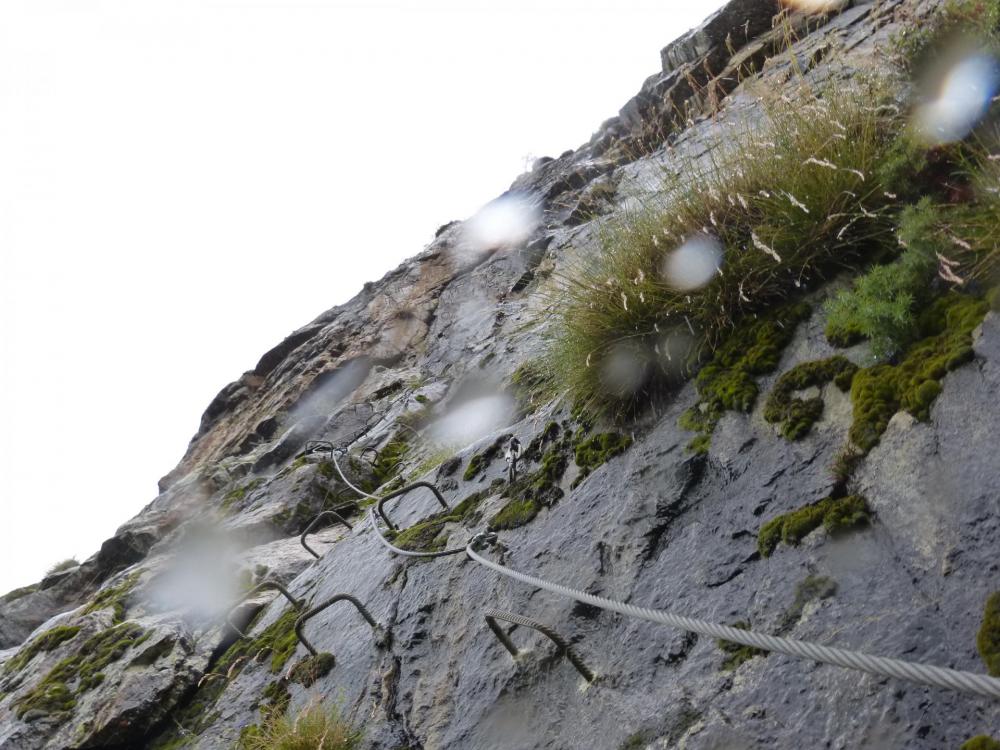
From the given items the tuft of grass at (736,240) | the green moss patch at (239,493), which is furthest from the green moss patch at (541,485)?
the green moss patch at (239,493)

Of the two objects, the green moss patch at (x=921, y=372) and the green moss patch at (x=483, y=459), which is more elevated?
the green moss patch at (x=921, y=372)

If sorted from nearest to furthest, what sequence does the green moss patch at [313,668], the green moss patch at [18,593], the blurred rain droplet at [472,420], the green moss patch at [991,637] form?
the green moss patch at [991,637]
the green moss patch at [313,668]
the blurred rain droplet at [472,420]
the green moss patch at [18,593]

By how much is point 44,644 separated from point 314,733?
5.80m

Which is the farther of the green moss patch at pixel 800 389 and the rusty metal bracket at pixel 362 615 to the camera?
the rusty metal bracket at pixel 362 615

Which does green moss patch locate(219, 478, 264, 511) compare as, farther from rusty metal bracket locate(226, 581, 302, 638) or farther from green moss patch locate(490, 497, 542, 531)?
green moss patch locate(490, 497, 542, 531)

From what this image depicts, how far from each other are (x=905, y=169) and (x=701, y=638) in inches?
85.7

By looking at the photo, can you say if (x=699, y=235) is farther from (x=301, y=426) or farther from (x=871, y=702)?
(x=301, y=426)

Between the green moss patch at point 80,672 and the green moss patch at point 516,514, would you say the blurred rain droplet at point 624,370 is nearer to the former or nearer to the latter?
the green moss patch at point 516,514

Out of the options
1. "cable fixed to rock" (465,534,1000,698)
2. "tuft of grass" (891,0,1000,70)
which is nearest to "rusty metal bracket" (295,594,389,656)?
"cable fixed to rock" (465,534,1000,698)

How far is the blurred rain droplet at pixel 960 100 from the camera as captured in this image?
278 centimetres

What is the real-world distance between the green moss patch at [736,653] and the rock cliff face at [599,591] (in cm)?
3

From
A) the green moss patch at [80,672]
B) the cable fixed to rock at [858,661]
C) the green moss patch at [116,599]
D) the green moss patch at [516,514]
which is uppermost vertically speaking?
the green moss patch at [116,599]

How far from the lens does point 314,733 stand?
3732 mm

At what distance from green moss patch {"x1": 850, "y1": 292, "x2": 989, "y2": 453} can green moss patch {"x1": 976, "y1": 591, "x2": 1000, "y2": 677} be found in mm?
733
